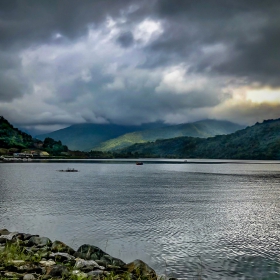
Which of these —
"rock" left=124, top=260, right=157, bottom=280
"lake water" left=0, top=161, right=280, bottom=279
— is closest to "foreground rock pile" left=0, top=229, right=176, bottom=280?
"rock" left=124, top=260, right=157, bottom=280

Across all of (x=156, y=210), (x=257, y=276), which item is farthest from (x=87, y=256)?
(x=156, y=210)

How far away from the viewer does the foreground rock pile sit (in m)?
18.7

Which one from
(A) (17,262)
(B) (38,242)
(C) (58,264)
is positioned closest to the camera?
(A) (17,262)

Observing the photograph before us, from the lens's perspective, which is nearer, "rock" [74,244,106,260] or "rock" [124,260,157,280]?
"rock" [124,260,157,280]

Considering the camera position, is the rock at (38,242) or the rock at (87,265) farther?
the rock at (38,242)

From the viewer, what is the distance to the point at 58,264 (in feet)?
69.3

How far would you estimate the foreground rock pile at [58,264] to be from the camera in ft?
61.4

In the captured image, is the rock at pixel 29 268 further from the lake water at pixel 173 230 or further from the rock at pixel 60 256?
the lake water at pixel 173 230

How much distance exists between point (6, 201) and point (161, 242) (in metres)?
43.1

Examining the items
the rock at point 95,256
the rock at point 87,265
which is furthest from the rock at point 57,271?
the rock at point 95,256

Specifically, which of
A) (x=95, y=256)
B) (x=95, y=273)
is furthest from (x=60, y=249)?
(x=95, y=273)

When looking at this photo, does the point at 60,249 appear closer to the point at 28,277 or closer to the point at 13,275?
the point at 13,275

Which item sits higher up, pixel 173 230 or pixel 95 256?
pixel 95 256

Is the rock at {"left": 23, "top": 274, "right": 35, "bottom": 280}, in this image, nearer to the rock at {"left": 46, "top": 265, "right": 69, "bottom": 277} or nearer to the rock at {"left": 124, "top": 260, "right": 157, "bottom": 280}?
the rock at {"left": 46, "top": 265, "right": 69, "bottom": 277}
